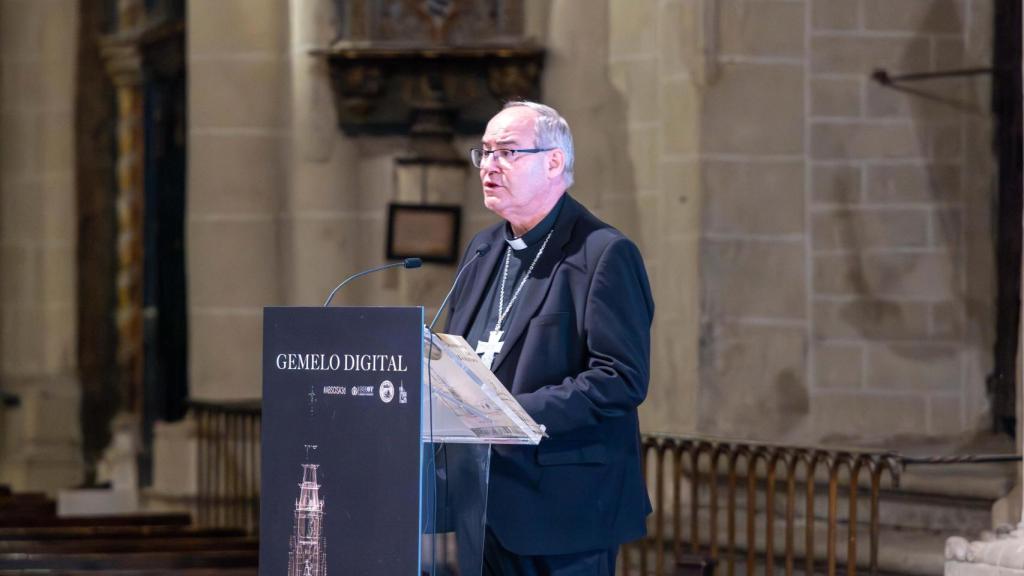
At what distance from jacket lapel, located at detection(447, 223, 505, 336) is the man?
0.08 m

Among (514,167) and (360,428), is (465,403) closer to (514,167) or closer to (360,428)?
(360,428)

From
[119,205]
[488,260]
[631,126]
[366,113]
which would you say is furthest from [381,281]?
[488,260]

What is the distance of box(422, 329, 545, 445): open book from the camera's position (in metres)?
2.69

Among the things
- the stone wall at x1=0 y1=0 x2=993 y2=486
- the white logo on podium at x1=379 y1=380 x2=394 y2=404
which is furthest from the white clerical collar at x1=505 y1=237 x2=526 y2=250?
the stone wall at x1=0 y1=0 x2=993 y2=486

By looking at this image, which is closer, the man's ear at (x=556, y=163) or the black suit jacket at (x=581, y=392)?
the black suit jacket at (x=581, y=392)

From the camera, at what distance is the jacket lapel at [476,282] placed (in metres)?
3.16

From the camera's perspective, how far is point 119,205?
27.8ft

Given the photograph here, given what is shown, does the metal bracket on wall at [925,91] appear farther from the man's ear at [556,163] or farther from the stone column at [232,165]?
the man's ear at [556,163]

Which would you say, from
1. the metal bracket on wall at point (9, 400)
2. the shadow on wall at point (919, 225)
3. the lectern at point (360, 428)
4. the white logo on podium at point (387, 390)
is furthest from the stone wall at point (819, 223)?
the white logo on podium at point (387, 390)

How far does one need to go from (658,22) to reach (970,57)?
4.02 feet

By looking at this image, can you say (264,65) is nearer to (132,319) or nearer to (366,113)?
(366,113)

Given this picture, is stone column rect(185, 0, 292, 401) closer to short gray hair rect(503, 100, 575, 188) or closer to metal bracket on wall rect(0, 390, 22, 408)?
metal bracket on wall rect(0, 390, 22, 408)

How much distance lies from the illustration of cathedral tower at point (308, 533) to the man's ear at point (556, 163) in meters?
0.71

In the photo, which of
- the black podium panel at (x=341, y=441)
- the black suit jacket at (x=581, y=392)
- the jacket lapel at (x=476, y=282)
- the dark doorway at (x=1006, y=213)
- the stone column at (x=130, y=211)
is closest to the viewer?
the black podium panel at (x=341, y=441)
